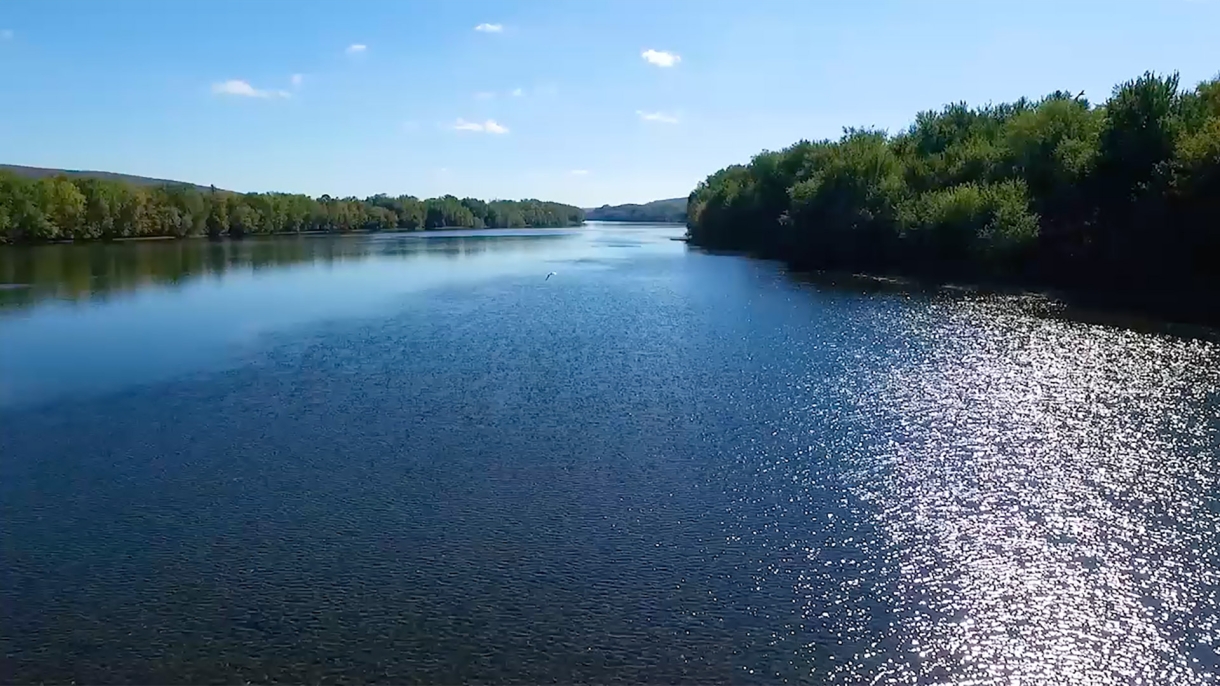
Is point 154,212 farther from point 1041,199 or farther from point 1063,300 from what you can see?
point 1063,300

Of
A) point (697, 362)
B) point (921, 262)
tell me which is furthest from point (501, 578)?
point (921, 262)

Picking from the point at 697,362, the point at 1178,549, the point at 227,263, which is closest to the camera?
the point at 1178,549

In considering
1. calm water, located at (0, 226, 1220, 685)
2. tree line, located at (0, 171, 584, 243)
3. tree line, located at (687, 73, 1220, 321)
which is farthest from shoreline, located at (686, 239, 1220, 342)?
tree line, located at (0, 171, 584, 243)

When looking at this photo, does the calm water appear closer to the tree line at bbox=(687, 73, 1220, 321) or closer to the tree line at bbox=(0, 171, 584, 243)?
the tree line at bbox=(687, 73, 1220, 321)

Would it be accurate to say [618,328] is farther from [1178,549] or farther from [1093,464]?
[1178,549]

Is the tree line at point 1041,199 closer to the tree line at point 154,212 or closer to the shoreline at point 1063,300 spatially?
the shoreline at point 1063,300

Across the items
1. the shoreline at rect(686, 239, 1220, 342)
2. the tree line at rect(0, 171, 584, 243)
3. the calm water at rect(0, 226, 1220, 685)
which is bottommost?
the calm water at rect(0, 226, 1220, 685)

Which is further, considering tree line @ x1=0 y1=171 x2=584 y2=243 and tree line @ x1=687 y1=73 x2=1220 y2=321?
tree line @ x1=0 y1=171 x2=584 y2=243
